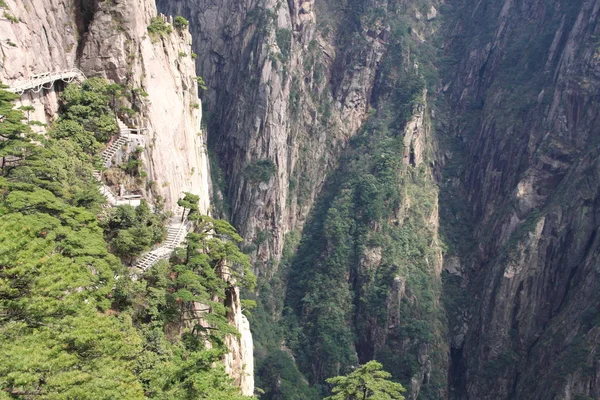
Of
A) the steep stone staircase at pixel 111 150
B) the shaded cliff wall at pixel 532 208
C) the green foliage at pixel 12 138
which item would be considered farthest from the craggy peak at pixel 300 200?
the shaded cliff wall at pixel 532 208

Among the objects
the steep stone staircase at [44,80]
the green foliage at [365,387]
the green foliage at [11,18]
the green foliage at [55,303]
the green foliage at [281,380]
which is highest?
the green foliage at [11,18]

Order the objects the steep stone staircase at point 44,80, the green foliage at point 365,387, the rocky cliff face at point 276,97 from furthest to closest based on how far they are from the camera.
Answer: the rocky cliff face at point 276,97, the green foliage at point 365,387, the steep stone staircase at point 44,80

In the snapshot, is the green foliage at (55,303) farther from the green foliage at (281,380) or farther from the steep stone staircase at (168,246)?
the green foliage at (281,380)

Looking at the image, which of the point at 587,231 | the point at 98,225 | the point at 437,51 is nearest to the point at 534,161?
the point at 587,231

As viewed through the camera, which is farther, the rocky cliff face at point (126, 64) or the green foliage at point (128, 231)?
the rocky cliff face at point (126, 64)

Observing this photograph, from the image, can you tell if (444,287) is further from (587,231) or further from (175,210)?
(175,210)

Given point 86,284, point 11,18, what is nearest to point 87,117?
point 11,18

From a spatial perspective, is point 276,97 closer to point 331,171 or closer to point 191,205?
point 331,171
